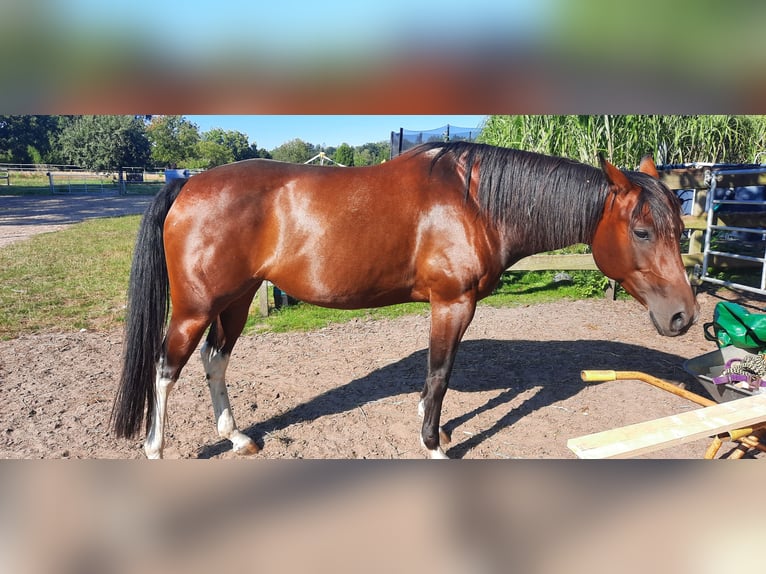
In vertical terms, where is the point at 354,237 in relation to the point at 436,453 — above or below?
above

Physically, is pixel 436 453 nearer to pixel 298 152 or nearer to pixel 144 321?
pixel 144 321

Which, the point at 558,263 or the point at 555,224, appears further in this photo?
the point at 558,263

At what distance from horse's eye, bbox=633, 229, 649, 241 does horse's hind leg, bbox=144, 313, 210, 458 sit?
8.21 ft

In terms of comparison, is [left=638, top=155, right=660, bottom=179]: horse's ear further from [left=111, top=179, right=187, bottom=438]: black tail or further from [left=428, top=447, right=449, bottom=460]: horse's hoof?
[left=111, top=179, right=187, bottom=438]: black tail

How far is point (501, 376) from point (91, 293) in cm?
597

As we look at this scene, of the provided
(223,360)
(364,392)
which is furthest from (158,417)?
(364,392)

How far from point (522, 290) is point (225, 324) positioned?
5.40 metres

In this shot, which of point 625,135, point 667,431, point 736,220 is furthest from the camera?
point 736,220

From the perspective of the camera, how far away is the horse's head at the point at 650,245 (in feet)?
8.05

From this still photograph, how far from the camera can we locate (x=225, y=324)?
10.3 feet

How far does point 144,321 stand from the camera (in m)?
2.74

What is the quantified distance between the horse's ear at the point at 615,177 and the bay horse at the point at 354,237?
0.03 ft
